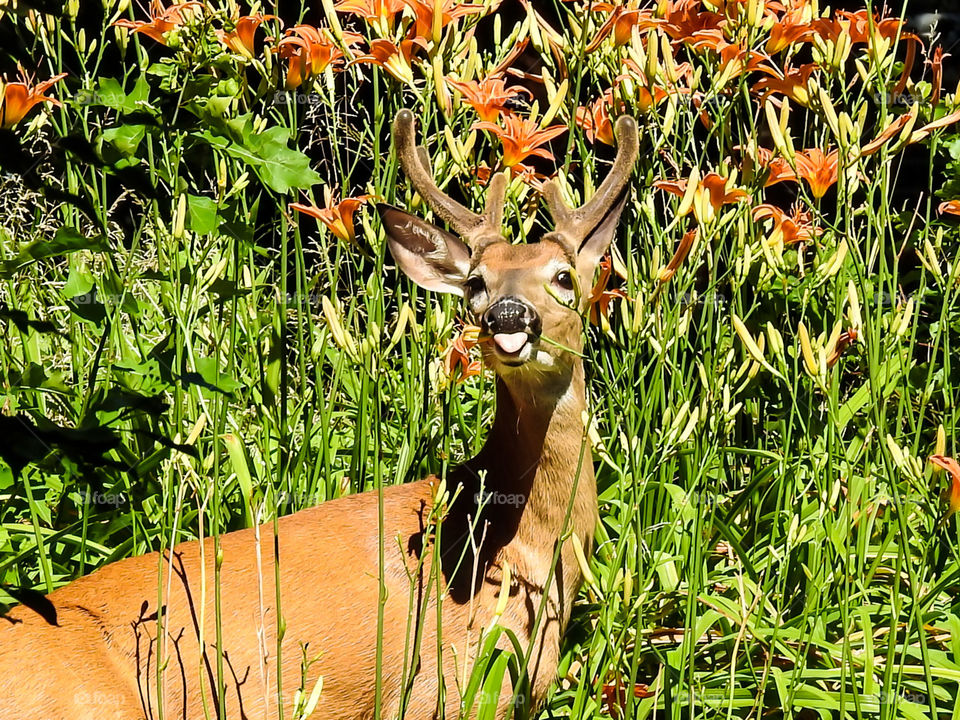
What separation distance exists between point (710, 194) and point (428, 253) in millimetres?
1022

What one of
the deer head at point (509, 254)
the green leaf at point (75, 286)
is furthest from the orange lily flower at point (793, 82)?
the green leaf at point (75, 286)

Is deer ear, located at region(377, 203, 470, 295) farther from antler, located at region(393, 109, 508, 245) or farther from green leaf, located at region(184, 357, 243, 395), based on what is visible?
green leaf, located at region(184, 357, 243, 395)

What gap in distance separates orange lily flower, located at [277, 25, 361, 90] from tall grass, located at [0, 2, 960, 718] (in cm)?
5

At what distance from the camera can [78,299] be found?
3.53 m

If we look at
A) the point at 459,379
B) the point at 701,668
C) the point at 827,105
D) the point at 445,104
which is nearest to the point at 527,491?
the point at 459,379

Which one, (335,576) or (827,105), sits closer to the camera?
(827,105)

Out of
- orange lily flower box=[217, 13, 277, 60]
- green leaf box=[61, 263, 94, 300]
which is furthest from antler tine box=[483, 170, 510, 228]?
green leaf box=[61, 263, 94, 300]

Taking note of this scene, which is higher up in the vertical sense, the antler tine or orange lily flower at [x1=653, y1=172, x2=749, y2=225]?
orange lily flower at [x1=653, y1=172, x2=749, y2=225]

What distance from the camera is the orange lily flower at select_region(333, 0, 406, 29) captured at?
3.45m

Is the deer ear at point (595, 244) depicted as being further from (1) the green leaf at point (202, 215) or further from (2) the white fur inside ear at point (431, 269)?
(1) the green leaf at point (202, 215)

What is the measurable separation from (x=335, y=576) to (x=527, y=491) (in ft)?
2.08

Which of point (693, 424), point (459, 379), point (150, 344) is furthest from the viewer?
point (150, 344)

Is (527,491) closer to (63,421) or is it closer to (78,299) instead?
(78,299)

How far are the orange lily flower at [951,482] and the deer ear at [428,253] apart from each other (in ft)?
5.46
